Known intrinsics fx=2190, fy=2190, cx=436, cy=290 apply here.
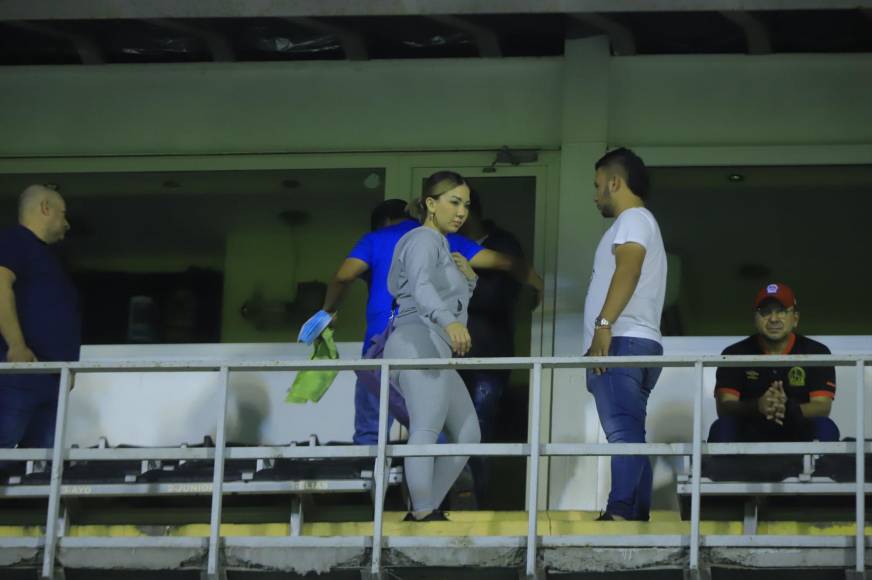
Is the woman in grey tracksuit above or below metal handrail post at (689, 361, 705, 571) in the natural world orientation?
above

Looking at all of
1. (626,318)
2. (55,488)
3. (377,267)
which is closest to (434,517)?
(626,318)

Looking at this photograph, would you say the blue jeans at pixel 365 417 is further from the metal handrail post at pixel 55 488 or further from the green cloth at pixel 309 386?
the metal handrail post at pixel 55 488

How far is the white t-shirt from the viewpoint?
10.2 m

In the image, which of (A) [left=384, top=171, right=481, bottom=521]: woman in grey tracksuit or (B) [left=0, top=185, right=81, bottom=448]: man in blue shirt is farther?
(B) [left=0, top=185, right=81, bottom=448]: man in blue shirt

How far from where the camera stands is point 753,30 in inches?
494

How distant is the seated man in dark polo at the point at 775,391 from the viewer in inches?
412

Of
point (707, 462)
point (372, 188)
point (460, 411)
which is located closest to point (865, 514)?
point (707, 462)

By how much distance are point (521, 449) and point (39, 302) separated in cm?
276

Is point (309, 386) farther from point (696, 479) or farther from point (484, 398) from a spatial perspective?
point (696, 479)

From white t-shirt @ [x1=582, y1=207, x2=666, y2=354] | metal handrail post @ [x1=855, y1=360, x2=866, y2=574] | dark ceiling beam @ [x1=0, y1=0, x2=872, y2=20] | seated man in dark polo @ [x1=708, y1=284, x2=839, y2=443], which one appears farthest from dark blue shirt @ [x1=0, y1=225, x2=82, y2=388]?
metal handrail post @ [x1=855, y1=360, x2=866, y2=574]

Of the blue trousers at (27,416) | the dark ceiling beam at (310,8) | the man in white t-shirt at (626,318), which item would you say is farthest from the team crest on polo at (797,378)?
the blue trousers at (27,416)

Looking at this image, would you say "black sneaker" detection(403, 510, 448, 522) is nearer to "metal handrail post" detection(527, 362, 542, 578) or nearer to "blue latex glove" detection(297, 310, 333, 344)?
"metal handrail post" detection(527, 362, 542, 578)

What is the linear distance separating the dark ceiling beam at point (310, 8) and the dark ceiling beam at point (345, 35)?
0.21 meters

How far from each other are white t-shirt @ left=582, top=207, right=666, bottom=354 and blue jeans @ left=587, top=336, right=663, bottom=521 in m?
0.08
